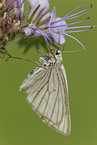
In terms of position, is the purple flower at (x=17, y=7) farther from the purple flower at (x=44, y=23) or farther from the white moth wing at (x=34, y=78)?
the white moth wing at (x=34, y=78)

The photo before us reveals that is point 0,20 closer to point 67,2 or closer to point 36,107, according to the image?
point 36,107

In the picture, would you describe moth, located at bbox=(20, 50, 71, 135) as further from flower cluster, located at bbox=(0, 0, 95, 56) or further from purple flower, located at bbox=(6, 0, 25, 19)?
purple flower, located at bbox=(6, 0, 25, 19)

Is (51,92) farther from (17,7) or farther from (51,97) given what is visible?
(17,7)

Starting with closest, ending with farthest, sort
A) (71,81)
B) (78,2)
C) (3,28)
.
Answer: (3,28)
(71,81)
(78,2)

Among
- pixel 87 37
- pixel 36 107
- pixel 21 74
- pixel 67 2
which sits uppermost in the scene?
pixel 67 2

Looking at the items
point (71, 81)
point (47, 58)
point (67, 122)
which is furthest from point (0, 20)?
point (71, 81)

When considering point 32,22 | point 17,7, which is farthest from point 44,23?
point 17,7

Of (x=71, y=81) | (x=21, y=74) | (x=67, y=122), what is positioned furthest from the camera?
(x=71, y=81)
